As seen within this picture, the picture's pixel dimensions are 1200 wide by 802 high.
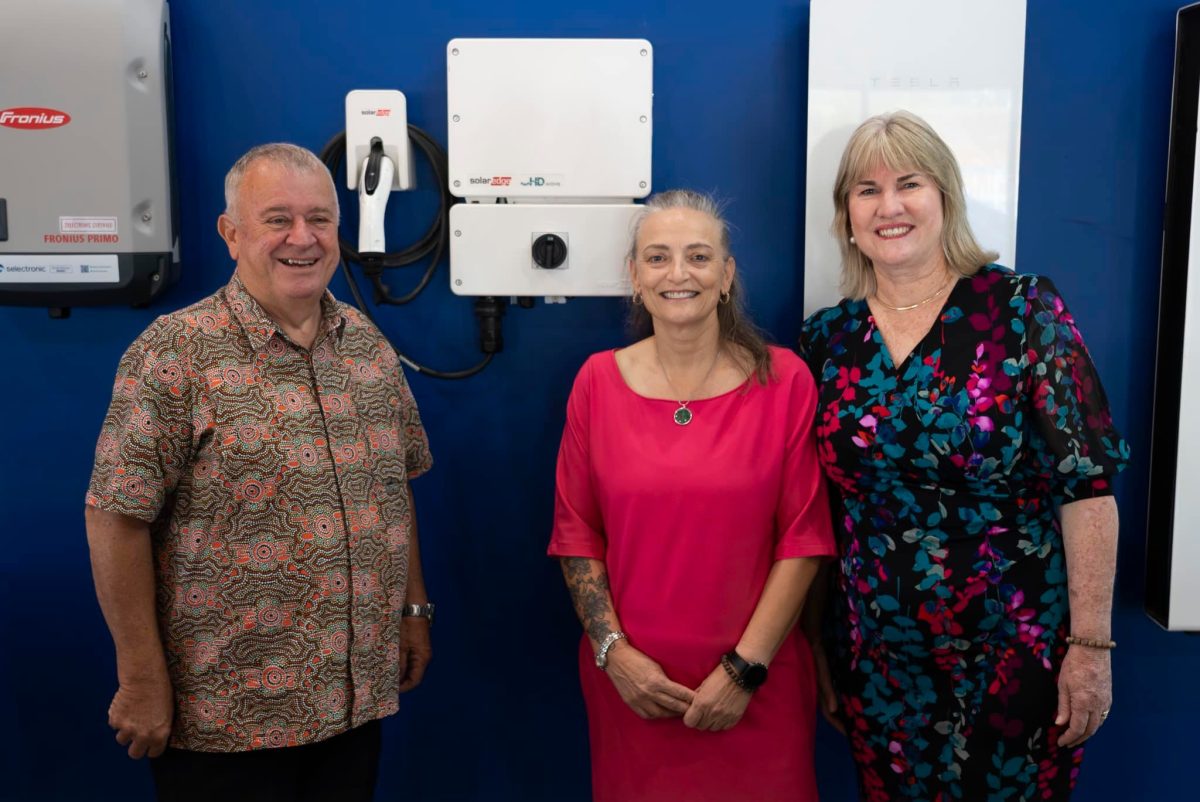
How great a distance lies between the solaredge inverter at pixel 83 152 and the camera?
1577mm

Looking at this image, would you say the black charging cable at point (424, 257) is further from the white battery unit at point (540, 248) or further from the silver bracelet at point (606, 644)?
the silver bracelet at point (606, 644)

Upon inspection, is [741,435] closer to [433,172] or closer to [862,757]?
[862,757]

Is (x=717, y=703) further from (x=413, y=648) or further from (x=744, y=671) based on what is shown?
(x=413, y=648)

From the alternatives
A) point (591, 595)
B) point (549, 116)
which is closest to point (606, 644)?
point (591, 595)

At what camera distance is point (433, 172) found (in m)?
1.76

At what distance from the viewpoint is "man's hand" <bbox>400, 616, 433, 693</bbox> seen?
5.18 ft

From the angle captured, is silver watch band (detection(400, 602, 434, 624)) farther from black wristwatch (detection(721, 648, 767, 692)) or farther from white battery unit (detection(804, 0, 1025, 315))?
white battery unit (detection(804, 0, 1025, 315))

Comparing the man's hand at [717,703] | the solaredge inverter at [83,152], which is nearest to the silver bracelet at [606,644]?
the man's hand at [717,703]

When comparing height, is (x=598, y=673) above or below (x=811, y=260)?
below

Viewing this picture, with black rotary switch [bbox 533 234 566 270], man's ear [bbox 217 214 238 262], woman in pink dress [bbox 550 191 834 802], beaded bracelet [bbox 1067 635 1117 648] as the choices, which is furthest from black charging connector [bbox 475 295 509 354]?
beaded bracelet [bbox 1067 635 1117 648]

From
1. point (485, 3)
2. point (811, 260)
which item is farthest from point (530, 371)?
point (485, 3)

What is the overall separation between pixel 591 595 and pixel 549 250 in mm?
619

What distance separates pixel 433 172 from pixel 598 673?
99 cm

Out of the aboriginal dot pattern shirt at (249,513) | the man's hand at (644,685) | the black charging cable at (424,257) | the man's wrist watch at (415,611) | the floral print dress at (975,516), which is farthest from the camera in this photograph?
the black charging cable at (424,257)
